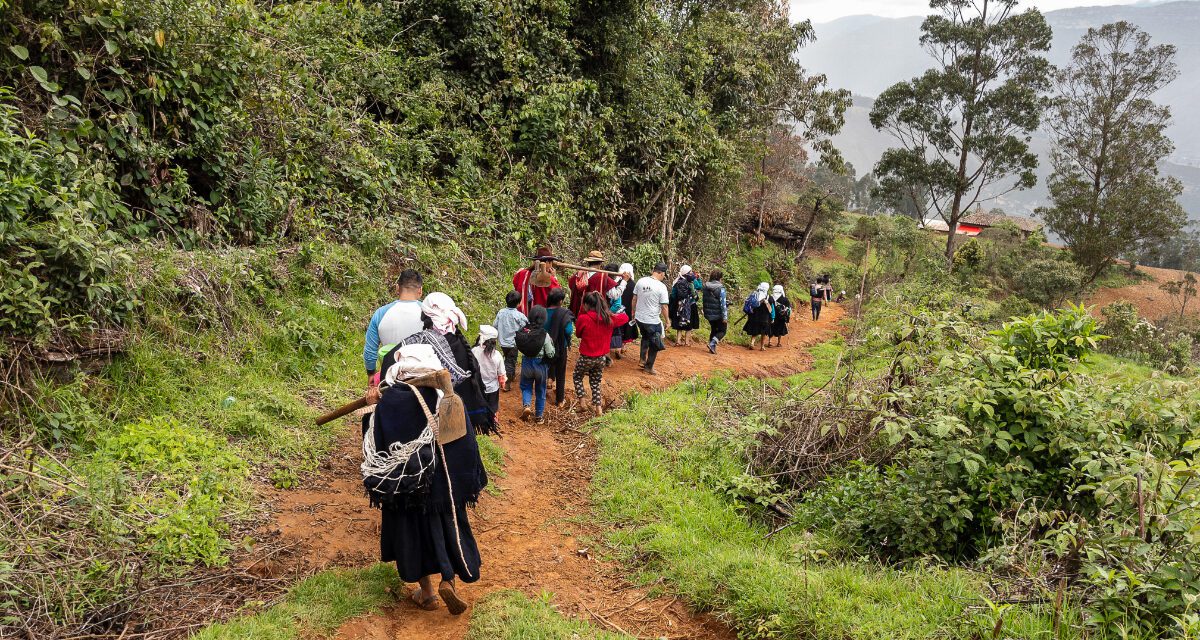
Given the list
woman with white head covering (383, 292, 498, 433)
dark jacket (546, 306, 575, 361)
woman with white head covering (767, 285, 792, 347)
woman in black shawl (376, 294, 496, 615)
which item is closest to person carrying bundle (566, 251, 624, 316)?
dark jacket (546, 306, 575, 361)

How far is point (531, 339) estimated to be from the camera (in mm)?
6902

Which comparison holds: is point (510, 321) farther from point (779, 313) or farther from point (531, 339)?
point (779, 313)

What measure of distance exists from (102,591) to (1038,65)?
3551 centimetres

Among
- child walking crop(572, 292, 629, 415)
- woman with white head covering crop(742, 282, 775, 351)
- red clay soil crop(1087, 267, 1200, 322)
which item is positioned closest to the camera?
child walking crop(572, 292, 629, 415)

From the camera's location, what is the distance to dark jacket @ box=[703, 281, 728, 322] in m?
11.8

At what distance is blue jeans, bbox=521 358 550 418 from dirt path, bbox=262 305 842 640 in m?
0.44

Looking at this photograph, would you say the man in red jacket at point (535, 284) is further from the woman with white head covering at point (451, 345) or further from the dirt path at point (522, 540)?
the woman with white head covering at point (451, 345)

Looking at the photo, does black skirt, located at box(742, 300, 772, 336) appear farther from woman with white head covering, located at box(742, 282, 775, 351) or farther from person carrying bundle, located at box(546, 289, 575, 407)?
person carrying bundle, located at box(546, 289, 575, 407)

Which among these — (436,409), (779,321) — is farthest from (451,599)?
(779,321)

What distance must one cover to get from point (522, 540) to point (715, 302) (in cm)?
749

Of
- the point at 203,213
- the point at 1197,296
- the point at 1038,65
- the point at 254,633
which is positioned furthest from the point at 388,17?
the point at 1197,296

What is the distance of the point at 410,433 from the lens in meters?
3.78

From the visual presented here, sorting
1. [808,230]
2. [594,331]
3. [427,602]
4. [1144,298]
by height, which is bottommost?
[1144,298]

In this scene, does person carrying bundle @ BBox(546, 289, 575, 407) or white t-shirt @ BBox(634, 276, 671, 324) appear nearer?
person carrying bundle @ BBox(546, 289, 575, 407)
